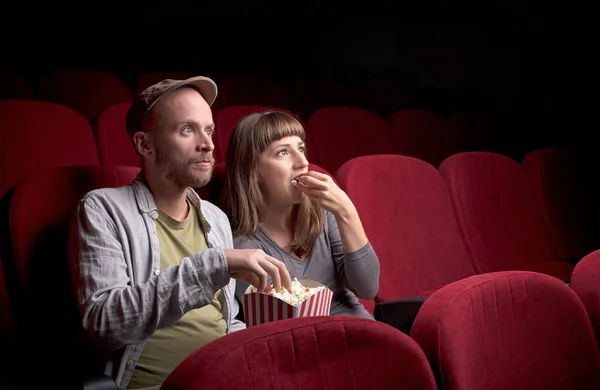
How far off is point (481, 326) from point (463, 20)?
146 centimetres

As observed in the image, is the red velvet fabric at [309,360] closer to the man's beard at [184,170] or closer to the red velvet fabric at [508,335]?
the red velvet fabric at [508,335]

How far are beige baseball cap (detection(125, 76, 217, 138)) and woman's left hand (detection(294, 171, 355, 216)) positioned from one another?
132mm

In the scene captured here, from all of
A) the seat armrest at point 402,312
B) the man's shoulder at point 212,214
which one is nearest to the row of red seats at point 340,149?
the man's shoulder at point 212,214

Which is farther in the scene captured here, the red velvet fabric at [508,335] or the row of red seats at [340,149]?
the row of red seats at [340,149]

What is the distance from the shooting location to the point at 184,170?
19.2 inches

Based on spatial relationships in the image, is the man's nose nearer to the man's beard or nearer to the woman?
the man's beard

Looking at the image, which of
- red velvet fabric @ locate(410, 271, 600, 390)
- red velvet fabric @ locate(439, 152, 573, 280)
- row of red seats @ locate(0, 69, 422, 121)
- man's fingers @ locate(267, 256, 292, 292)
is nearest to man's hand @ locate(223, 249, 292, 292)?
man's fingers @ locate(267, 256, 292, 292)

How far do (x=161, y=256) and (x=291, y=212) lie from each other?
199 mm

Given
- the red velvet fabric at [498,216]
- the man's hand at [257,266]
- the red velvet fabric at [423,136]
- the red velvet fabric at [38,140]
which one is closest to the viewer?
the man's hand at [257,266]

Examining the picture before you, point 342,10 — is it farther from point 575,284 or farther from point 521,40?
point 575,284

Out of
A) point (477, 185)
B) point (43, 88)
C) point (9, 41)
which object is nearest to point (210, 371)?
point (477, 185)

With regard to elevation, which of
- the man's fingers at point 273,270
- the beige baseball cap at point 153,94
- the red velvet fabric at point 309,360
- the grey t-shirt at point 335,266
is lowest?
the grey t-shirt at point 335,266

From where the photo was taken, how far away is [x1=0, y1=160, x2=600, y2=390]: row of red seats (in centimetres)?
27

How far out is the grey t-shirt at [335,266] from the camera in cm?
61
